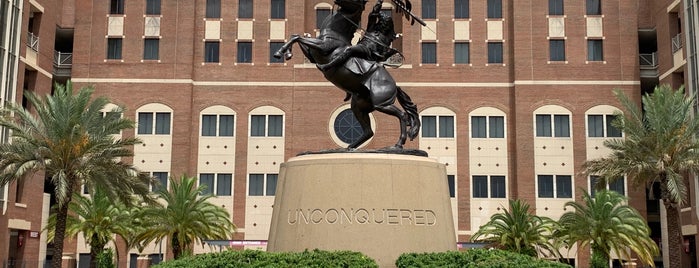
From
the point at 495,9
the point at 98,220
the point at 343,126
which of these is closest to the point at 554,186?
the point at 495,9

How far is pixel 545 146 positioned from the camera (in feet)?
183

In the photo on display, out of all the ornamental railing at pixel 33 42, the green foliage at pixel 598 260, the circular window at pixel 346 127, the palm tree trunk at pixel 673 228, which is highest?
the ornamental railing at pixel 33 42

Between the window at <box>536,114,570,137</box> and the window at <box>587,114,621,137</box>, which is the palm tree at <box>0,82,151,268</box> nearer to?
the window at <box>536,114,570,137</box>

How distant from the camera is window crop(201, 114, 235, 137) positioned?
5750cm

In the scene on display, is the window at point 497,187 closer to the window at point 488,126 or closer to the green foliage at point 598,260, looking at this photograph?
the window at point 488,126

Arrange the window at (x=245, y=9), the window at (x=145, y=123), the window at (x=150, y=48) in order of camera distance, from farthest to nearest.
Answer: the window at (x=245, y=9)
the window at (x=150, y=48)
the window at (x=145, y=123)

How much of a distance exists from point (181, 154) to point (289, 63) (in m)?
10.4

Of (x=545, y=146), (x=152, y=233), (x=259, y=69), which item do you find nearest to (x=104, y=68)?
(x=259, y=69)

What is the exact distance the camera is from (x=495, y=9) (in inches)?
2301

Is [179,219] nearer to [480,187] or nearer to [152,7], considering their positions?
[152,7]

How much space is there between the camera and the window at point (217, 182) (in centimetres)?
5641

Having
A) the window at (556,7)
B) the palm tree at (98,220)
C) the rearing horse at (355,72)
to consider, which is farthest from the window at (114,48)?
the rearing horse at (355,72)

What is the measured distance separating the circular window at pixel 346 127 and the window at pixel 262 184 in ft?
18.6

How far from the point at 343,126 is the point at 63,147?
88.7 feet
